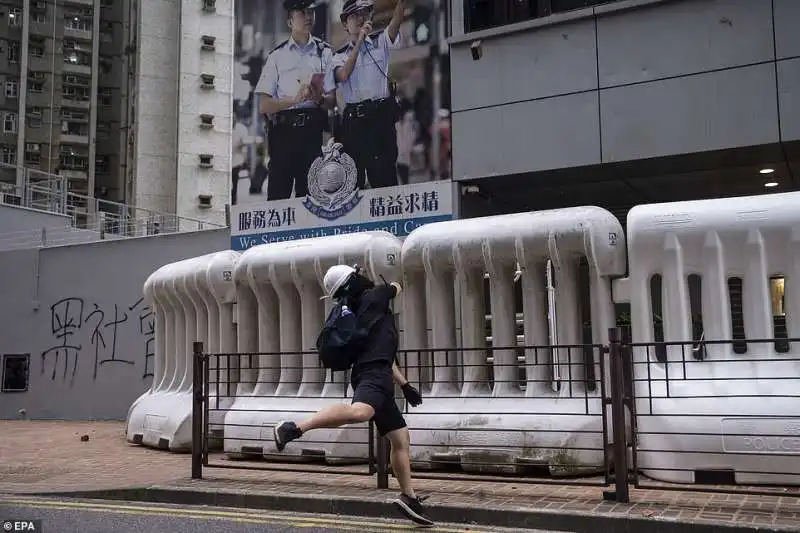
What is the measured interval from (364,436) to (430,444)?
2.67 ft

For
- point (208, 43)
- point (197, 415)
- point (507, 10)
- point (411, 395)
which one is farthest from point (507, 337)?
point (208, 43)

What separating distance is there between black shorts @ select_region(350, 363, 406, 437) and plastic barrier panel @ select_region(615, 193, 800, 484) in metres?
2.19

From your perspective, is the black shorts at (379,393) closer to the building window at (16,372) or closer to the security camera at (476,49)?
the security camera at (476,49)

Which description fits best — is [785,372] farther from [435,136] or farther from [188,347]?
[435,136]

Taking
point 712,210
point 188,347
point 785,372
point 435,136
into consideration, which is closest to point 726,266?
point 712,210

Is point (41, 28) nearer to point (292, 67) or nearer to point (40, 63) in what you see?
point (40, 63)

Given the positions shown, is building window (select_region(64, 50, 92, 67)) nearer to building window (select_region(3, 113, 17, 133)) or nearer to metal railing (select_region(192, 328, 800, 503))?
building window (select_region(3, 113, 17, 133))

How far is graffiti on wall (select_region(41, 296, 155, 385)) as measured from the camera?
59.9 feet

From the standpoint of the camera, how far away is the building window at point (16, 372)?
19.6m

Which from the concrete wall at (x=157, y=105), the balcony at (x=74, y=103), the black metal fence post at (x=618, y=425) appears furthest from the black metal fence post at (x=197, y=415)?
the balcony at (x=74, y=103)

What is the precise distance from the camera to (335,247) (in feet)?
31.1

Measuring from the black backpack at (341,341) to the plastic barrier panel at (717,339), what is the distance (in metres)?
2.49

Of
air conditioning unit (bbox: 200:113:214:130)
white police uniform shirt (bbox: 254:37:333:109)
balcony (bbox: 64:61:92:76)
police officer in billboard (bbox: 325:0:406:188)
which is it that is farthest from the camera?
balcony (bbox: 64:61:92:76)

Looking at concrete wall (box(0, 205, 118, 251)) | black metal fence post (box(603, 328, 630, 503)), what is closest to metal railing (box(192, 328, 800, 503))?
black metal fence post (box(603, 328, 630, 503))
